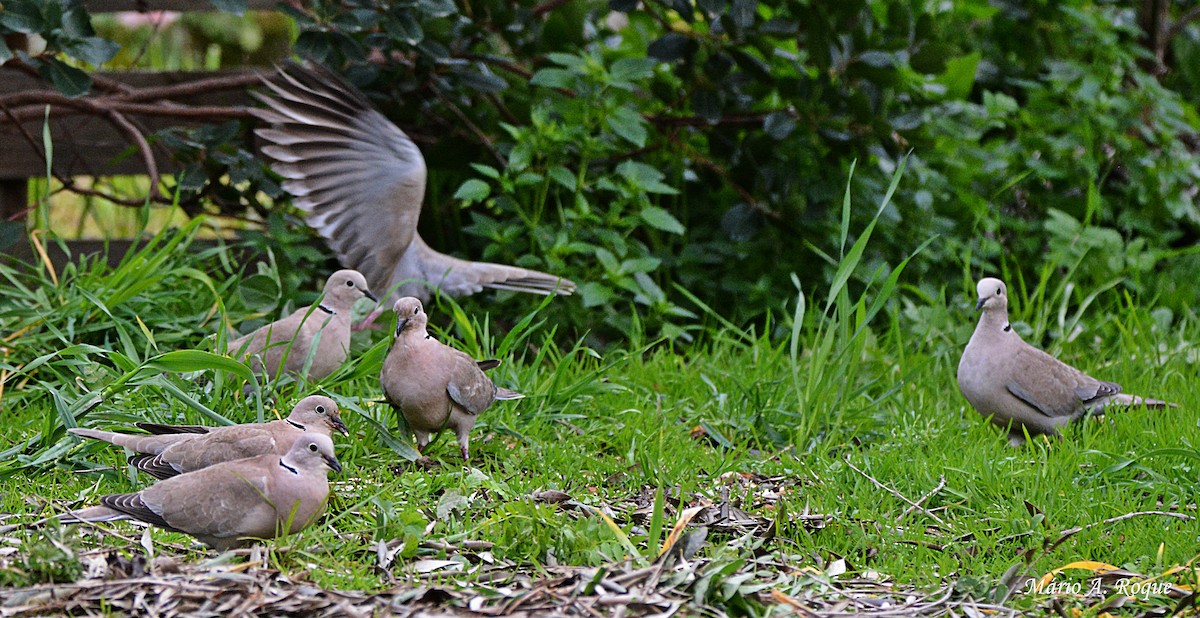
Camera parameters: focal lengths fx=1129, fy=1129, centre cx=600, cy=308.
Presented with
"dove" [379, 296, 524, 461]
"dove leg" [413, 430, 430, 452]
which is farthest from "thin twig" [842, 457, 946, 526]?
"dove leg" [413, 430, 430, 452]

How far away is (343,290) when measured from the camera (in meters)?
4.04

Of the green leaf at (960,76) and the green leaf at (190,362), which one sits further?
the green leaf at (960,76)

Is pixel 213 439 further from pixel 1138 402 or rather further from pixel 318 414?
pixel 1138 402

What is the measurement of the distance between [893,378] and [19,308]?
3.30 meters

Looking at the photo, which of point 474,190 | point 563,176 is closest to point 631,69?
point 563,176

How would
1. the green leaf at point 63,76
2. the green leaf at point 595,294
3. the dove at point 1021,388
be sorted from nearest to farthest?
the dove at point 1021,388 → the green leaf at point 63,76 → the green leaf at point 595,294

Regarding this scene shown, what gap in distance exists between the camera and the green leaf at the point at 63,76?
438 centimetres

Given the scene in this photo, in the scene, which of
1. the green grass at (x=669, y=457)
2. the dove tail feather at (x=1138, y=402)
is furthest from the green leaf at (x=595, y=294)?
the dove tail feather at (x=1138, y=402)

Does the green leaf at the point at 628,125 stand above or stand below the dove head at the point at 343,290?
above

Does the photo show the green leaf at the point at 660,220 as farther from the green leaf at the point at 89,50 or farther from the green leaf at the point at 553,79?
the green leaf at the point at 89,50

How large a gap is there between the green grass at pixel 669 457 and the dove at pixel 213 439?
0.15 meters

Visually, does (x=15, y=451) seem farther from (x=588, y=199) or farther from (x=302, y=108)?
(x=588, y=199)


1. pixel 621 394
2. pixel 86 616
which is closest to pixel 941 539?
pixel 621 394

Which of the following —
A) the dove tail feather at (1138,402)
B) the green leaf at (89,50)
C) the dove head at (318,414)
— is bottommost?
the dove tail feather at (1138,402)
